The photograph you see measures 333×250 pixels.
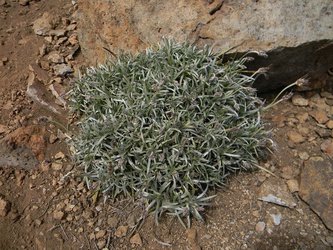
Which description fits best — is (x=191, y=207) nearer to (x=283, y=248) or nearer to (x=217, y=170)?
(x=217, y=170)

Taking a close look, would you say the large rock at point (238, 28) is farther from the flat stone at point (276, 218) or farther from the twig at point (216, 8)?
the flat stone at point (276, 218)

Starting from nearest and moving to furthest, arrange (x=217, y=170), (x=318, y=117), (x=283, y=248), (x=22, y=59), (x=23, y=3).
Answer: (x=283, y=248), (x=217, y=170), (x=318, y=117), (x=22, y=59), (x=23, y=3)

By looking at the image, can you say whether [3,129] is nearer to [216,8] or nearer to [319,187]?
[216,8]

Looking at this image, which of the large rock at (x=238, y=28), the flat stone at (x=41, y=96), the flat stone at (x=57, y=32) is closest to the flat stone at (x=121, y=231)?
the flat stone at (x=41, y=96)

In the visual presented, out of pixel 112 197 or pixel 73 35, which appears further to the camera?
pixel 73 35

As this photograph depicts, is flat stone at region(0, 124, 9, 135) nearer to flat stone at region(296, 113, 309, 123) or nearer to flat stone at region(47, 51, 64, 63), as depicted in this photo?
flat stone at region(47, 51, 64, 63)

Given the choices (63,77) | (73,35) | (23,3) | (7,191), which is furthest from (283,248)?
(23,3)

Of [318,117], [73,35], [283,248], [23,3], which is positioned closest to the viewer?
[283,248]
